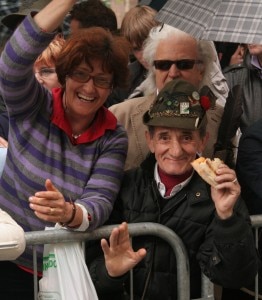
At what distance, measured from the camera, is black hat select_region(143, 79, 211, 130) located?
3.78m

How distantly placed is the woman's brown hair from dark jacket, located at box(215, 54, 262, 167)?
0.57 metres

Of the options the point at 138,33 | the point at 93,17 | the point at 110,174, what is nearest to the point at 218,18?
the point at 110,174

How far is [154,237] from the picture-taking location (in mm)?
3738

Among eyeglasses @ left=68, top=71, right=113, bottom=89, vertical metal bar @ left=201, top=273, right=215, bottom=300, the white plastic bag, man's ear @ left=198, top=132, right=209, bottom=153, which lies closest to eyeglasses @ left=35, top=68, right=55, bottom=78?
eyeglasses @ left=68, top=71, right=113, bottom=89

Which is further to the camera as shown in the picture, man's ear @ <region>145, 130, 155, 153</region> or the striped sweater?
man's ear @ <region>145, 130, 155, 153</region>

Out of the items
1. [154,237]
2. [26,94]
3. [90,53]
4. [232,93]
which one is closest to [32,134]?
[26,94]

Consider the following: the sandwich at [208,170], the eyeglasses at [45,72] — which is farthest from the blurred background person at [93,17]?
the sandwich at [208,170]

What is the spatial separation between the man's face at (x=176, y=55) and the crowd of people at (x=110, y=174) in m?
0.40

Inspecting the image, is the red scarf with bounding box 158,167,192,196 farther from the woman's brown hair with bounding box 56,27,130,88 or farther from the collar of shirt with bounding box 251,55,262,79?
the collar of shirt with bounding box 251,55,262,79

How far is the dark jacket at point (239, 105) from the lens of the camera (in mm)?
4133

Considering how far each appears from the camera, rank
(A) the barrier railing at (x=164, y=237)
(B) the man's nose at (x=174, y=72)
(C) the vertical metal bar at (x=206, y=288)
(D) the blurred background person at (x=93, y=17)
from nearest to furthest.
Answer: (A) the barrier railing at (x=164, y=237), (C) the vertical metal bar at (x=206, y=288), (B) the man's nose at (x=174, y=72), (D) the blurred background person at (x=93, y=17)

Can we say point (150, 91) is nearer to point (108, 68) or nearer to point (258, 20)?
point (108, 68)

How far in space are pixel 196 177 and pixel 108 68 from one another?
0.65 metres

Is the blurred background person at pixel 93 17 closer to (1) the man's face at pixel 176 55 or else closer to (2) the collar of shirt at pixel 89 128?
(1) the man's face at pixel 176 55
